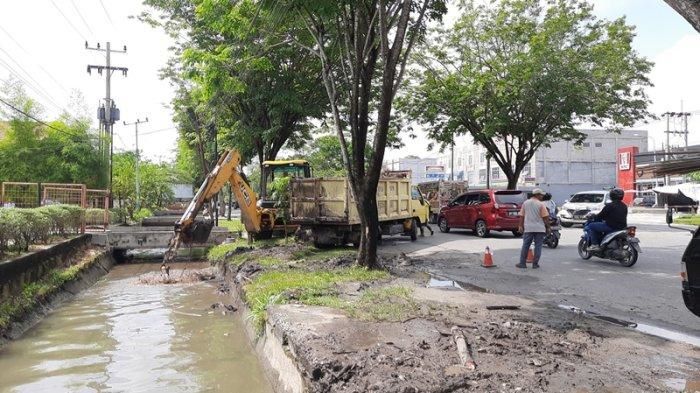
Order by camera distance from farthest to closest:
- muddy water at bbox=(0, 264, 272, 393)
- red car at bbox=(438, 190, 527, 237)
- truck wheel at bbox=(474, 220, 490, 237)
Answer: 1. truck wheel at bbox=(474, 220, 490, 237)
2. red car at bbox=(438, 190, 527, 237)
3. muddy water at bbox=(0, 264, 272, 393)

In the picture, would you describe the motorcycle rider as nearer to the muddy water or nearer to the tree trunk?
the tree trunk

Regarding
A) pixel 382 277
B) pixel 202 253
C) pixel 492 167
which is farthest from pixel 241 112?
pixel 492 167

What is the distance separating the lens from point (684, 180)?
62.8m

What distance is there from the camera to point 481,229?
19266mm

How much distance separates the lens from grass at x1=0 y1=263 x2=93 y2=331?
8.61m

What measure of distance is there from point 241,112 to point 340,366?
19669 millimetres

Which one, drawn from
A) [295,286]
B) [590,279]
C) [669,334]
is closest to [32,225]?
[295,286]

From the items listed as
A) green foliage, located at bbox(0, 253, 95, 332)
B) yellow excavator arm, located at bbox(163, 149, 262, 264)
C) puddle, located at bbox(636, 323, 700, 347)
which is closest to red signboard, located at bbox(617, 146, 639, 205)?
yellow excavator arm, located at bbox(163, 149, 262, 264)

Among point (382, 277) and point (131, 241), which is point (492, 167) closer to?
point (131, 241)

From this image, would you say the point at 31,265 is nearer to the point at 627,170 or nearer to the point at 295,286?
the point at 295,286

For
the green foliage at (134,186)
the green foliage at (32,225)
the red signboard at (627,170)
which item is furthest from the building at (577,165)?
the green foliage at (32,225)

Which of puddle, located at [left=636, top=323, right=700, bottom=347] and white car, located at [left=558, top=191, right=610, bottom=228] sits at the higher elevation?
white car, located at [left=558, top=191, right=610, bottom=228]

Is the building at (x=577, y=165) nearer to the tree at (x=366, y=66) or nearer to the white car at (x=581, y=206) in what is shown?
the white car at (x=581, y=206)

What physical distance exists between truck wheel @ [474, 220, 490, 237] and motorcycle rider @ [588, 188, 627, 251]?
684 cm
